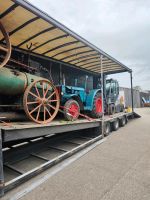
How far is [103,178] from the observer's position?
151 inches

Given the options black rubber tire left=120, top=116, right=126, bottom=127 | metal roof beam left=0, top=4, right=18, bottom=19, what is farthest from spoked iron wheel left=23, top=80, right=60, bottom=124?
black rubber tire left=120, top=116, right=126, bottom=127

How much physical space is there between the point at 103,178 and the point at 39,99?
2364 millimetres

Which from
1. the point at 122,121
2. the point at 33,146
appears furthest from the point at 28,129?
the point at 122,121

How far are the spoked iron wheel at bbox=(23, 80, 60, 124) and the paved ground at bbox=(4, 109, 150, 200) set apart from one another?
143 cm

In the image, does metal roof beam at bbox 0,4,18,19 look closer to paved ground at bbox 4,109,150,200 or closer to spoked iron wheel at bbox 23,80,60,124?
spoked iron wheel at bbox 23,80,60,124

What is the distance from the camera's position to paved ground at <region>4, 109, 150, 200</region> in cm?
320

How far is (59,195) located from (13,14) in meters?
3.83

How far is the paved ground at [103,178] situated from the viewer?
3.20 meters

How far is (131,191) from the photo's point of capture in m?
3.30

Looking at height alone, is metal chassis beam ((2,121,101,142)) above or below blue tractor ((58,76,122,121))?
below

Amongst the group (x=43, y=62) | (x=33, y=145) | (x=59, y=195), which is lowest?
(x=59, y=195)

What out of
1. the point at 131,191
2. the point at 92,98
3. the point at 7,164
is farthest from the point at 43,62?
the point at 131,191

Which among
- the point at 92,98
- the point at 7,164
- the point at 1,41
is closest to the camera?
the point at 7,164

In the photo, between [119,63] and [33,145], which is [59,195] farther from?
[119,63]
